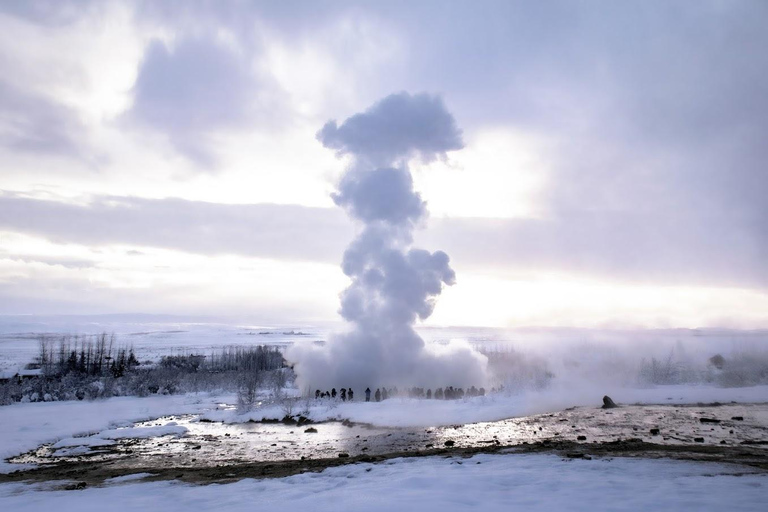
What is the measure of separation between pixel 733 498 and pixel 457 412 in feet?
64.7

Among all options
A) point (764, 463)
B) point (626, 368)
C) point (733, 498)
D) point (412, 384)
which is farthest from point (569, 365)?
point (733, 498)

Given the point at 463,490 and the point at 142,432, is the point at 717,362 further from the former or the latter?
the point at 142,432

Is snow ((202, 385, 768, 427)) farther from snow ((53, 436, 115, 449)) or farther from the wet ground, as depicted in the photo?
snow ((53, 436, 115, 449))

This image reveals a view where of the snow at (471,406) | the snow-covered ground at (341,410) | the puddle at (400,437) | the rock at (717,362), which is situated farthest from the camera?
the rock at (717,362)

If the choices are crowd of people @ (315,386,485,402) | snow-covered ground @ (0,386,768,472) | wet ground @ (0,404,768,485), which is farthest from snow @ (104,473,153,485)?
crowd of people @ (315,386,485,402)

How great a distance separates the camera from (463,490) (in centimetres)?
1254

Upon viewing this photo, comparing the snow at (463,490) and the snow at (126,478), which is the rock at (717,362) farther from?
the snow at (126,478)

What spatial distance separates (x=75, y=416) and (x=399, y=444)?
75.9 feet

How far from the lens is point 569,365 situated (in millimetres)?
63219

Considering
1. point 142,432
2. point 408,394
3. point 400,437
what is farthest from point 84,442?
point 408,394

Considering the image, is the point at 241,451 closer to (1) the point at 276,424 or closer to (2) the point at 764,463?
(1) the point at 276,424

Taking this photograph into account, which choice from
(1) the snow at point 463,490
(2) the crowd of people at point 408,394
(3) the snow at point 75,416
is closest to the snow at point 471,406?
(2) the crowd of people at point 408,394

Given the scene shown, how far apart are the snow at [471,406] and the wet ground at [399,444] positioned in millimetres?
1812

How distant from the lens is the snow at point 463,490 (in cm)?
1106
